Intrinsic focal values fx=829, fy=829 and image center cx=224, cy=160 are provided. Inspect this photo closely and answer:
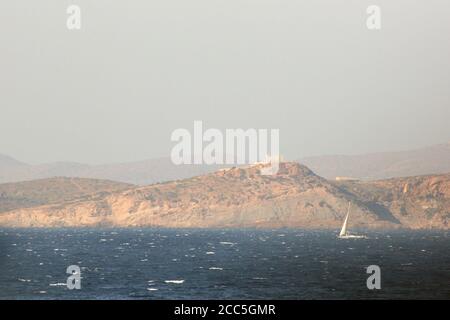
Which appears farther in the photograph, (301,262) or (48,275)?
(301,262)

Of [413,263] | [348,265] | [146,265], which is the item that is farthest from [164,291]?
[413,263]

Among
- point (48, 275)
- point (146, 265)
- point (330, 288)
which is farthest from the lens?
point (146, 265)
